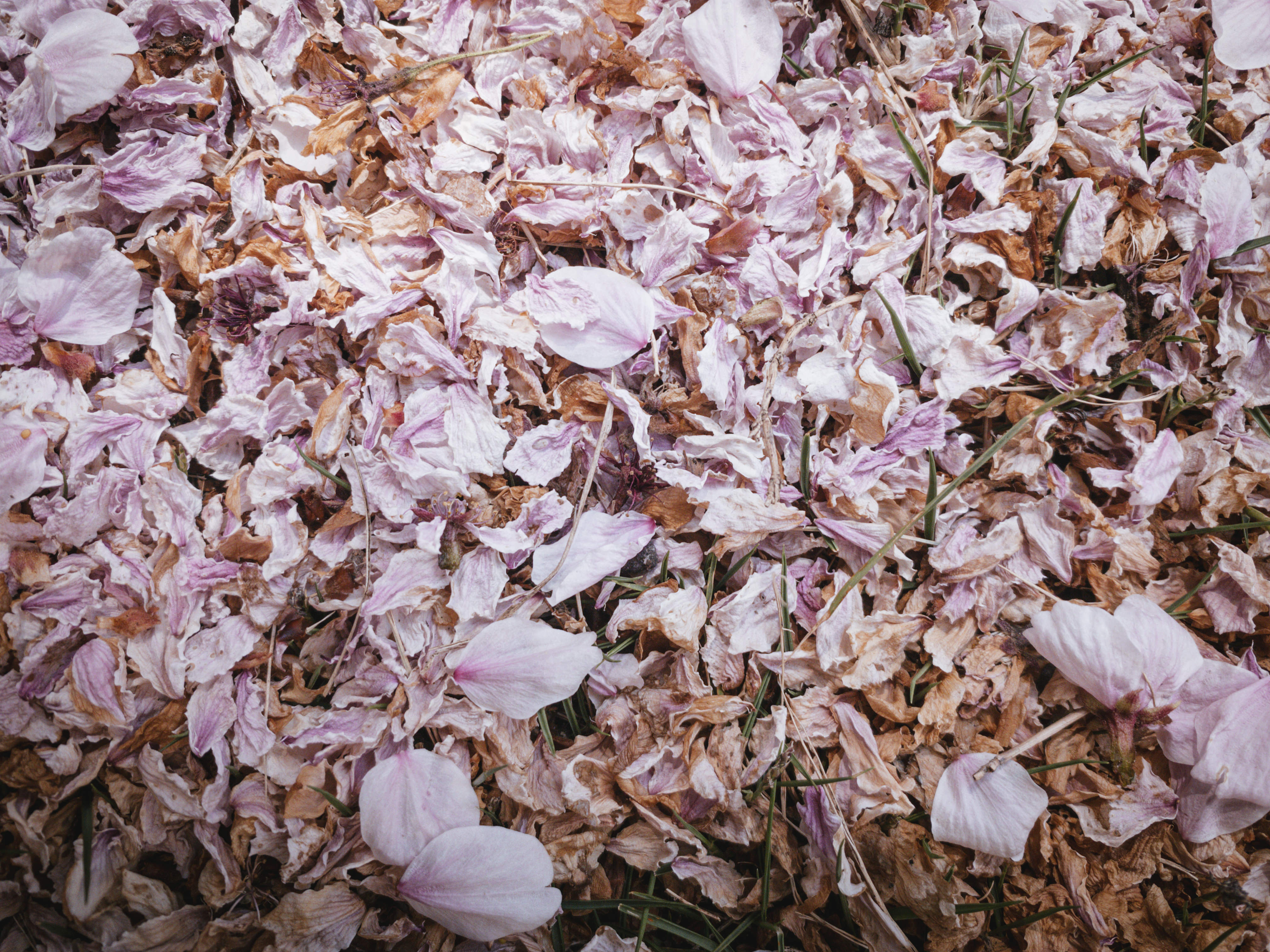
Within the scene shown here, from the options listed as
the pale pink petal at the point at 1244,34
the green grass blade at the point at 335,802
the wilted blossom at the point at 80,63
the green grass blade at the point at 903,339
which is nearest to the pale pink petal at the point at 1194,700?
the green grass blade at the point at 903,339

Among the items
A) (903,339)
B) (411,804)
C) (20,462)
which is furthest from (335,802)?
(903,339)

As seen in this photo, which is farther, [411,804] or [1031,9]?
[1031,9]

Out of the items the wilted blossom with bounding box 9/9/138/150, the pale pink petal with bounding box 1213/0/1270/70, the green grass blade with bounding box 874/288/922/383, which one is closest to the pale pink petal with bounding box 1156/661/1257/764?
the green grass blade with bounding box 874/288/922/383

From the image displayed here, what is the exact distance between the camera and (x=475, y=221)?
705 mm

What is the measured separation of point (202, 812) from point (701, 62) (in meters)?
0.83

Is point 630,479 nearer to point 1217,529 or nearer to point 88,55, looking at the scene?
point 1217,529

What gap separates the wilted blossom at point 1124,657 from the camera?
63 cm

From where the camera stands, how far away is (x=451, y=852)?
0.62 meters

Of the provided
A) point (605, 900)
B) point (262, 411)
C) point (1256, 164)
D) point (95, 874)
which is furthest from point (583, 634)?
point (1256, 164)

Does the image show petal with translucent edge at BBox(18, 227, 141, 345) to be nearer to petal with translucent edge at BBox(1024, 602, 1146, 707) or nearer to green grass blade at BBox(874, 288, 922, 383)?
green grass blade at BBox(874, 288, 922, 383)

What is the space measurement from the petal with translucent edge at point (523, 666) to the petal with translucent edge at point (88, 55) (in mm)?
635

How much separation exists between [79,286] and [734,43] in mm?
675

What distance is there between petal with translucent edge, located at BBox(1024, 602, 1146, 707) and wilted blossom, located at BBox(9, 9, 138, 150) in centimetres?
100

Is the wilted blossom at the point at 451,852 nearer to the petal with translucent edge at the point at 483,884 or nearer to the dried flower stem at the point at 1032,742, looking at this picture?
the petal with translucent edge at the point at 483,884
